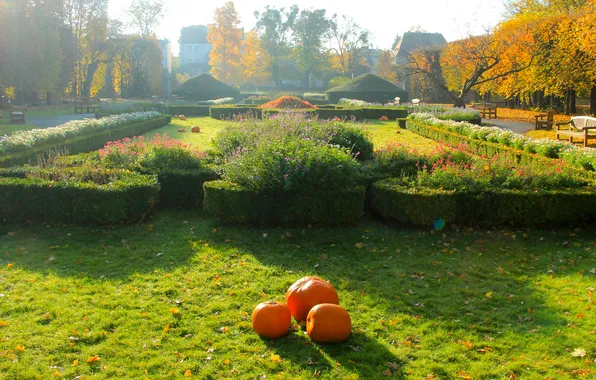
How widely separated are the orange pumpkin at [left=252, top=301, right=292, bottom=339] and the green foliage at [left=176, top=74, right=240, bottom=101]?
3960 centimetres

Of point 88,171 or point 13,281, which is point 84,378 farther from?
point 88,171

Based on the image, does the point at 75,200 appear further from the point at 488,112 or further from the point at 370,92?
the point at 370,92

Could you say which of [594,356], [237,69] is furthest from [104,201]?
[237,69]

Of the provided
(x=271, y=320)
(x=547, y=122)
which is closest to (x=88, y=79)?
(x=547, y=122)

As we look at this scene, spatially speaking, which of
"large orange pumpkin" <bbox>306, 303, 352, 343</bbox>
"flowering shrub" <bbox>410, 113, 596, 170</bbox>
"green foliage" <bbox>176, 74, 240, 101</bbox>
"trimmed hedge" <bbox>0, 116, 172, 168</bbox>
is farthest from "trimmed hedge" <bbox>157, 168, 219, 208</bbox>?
"green foliage" <bbox>176, 74, 240, 101</bbox>

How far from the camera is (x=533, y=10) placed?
36.8m

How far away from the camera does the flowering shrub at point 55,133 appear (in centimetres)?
1105

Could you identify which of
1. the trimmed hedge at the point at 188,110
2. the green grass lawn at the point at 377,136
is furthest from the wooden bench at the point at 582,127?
the trimmed hedge at the point at 188,110

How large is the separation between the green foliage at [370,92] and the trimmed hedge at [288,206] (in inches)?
1343

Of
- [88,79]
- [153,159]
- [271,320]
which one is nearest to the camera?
[271,320]

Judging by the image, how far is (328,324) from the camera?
4.10 m

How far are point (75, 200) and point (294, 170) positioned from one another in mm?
3327

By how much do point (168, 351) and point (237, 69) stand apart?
5508 centimetres

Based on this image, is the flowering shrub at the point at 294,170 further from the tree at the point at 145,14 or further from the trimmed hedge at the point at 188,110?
the tree at the point at 145,14
